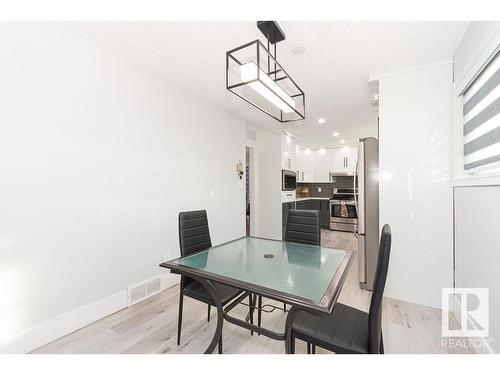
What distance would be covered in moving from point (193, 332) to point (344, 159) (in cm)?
601

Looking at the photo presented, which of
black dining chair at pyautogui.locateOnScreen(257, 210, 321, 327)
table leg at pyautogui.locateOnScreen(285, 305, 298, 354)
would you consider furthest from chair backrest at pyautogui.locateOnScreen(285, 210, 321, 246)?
table leg at pyautogui.locateOnScreen(285, 305, 298, 354)

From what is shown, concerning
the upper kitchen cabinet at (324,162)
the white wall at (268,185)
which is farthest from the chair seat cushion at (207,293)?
the upper kitchen cabinet at (324,162)

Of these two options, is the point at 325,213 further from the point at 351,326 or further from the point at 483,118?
the point at 351,326

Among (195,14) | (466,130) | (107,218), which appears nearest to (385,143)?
(466,130)

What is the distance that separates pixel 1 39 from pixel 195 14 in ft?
4.49

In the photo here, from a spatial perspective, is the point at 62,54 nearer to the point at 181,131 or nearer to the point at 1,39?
the point at 1,39

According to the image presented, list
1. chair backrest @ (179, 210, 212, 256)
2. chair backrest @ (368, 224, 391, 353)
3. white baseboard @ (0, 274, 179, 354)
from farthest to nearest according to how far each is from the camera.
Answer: chair backrest @ (179, 210, 212, 256) → white baseboard @ (0, 274, 179, 354) → chair backrest @ (368, 224, 391, 353)

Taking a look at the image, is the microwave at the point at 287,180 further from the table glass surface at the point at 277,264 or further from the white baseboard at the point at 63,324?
the white baseboard at the point at 63,324

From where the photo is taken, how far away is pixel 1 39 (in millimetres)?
1592

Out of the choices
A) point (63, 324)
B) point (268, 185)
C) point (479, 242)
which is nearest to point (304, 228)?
point (479, 242)

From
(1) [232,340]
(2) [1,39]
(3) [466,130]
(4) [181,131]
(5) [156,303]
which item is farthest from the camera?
(4) [181,131]

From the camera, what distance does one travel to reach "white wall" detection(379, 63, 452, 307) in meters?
2.30

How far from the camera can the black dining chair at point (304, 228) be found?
2270 mm

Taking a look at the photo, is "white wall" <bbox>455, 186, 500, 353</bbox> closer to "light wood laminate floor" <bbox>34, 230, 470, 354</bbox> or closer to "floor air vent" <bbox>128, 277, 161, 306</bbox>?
"light wood laminate floor" <bbox>34, 230, 470, 354</bbox>
